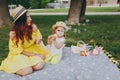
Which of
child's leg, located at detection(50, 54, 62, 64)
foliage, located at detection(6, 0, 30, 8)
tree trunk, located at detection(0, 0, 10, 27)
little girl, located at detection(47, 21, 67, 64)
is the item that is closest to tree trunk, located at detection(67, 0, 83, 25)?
tree trunk, located at detection(0, 0, 10, 27)

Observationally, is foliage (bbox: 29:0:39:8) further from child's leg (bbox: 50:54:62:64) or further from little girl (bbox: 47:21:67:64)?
child's leg (bbox: 50:54:62:64)

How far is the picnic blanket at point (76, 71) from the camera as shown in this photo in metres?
6.72

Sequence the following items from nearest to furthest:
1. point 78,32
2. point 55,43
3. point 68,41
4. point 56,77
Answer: point 56,77
point 55,43
point 68,41
point 78,32

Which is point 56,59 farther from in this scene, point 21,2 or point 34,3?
point 34,3

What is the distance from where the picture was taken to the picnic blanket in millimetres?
6723

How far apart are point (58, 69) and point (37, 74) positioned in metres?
0.33

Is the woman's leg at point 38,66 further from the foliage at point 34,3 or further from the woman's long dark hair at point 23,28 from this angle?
the foliage at point 34,3

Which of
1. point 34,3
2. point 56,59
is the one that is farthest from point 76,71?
point 34,3

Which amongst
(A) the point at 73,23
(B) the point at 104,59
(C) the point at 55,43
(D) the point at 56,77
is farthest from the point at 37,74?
(A) the point at 73,23

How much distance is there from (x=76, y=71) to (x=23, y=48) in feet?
3.10

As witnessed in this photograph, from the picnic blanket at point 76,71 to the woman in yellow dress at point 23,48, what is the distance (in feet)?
0.36

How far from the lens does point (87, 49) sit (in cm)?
811

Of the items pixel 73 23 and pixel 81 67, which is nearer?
pixel 81 67

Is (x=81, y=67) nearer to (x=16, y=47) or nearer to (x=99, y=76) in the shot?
(x=99, y=76)
